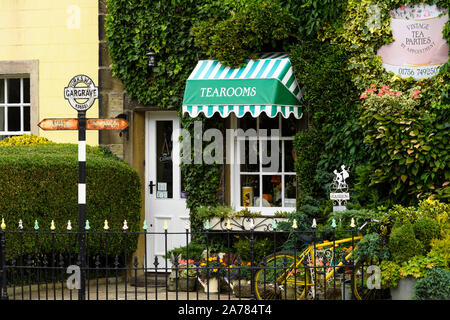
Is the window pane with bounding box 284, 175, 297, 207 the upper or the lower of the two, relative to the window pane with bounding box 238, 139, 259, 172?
lower

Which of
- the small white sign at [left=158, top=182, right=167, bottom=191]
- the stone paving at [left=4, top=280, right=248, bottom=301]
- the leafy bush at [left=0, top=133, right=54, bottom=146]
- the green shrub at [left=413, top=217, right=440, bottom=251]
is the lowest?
the stone paving at [left=4, top=280, right=248, bottom=301]

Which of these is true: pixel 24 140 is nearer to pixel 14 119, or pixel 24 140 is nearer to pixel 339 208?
pixel 14 119

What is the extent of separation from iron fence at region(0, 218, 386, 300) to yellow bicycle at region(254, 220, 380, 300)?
1 cm

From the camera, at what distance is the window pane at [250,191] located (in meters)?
12.5

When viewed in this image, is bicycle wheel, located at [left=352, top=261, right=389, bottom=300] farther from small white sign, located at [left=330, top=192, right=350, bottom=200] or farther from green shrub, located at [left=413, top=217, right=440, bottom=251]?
small white sign, located at [left=330, top=192, right=350, bottom=200]

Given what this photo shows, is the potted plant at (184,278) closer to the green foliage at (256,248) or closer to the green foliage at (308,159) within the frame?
the green foliage at (256,248)

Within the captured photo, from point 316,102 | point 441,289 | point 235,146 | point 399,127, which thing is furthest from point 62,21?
point 441,289

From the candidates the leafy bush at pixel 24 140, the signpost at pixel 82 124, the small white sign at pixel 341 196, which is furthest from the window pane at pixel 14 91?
the small white sign at pixel 341 196

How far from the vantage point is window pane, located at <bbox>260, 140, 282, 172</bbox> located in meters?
12.4

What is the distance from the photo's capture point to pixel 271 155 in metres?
12.5

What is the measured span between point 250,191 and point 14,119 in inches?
174

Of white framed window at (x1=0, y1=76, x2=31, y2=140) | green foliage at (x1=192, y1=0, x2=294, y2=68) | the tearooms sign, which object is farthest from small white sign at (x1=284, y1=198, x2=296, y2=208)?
white framed window at (x1=0, y1=76, x2=31, y2=140)

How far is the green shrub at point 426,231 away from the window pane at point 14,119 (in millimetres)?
7629

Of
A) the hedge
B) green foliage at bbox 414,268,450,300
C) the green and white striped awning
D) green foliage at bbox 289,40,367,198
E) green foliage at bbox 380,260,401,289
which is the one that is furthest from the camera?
green foliage at bbox 289,40,367,198
